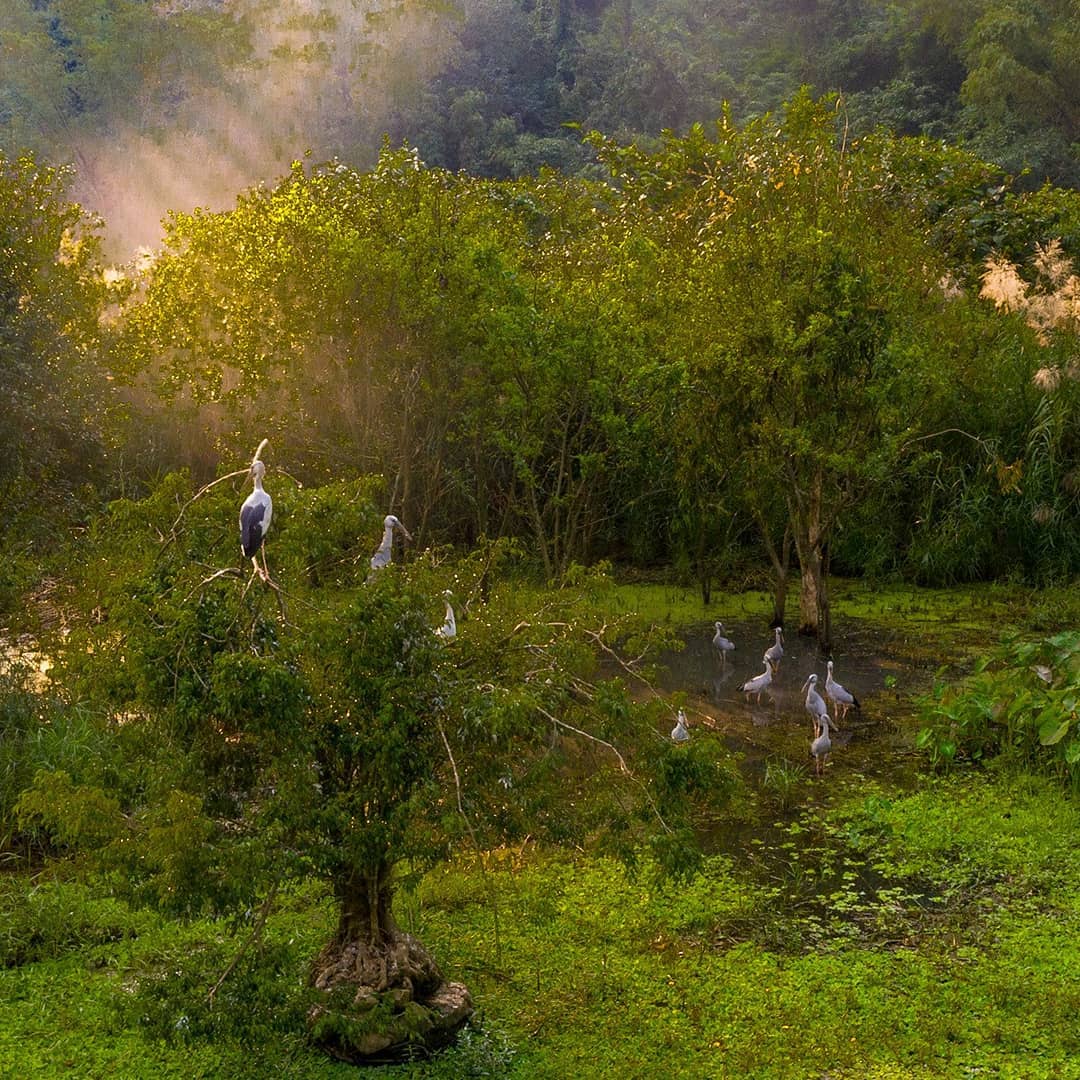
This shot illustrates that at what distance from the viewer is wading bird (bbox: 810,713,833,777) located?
781 centimetres

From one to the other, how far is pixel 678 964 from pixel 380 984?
4.53 feet

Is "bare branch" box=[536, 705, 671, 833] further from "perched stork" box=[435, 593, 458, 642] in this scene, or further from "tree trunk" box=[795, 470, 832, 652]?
"tree trunk" box=[795, 470, 832, 652]

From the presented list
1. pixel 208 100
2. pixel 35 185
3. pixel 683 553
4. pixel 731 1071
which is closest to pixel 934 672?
pixel 683 553

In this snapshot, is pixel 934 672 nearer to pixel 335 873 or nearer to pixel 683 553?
pixel 683 553

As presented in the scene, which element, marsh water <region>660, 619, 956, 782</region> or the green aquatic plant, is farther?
marsh water <region>660, 619, 956, 782</region>

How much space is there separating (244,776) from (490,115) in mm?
29469

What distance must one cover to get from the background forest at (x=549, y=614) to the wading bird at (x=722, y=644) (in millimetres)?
Result: 167

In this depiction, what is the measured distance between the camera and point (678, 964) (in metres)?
5.27

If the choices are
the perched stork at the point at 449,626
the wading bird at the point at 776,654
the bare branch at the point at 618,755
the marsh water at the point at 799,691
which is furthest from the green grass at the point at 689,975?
the wading bird at the point at 776,654

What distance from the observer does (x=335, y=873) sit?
14.5ft

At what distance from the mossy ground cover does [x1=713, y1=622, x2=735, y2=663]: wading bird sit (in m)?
3.28

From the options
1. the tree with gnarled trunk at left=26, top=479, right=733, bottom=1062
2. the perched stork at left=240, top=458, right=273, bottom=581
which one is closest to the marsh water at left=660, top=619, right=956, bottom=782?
the tree with gnarled trunk at left=26, top=479, right=733, bottom=1062

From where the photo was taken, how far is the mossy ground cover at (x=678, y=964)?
4.46 meters

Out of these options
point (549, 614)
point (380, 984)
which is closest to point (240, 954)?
point (380, 984)
